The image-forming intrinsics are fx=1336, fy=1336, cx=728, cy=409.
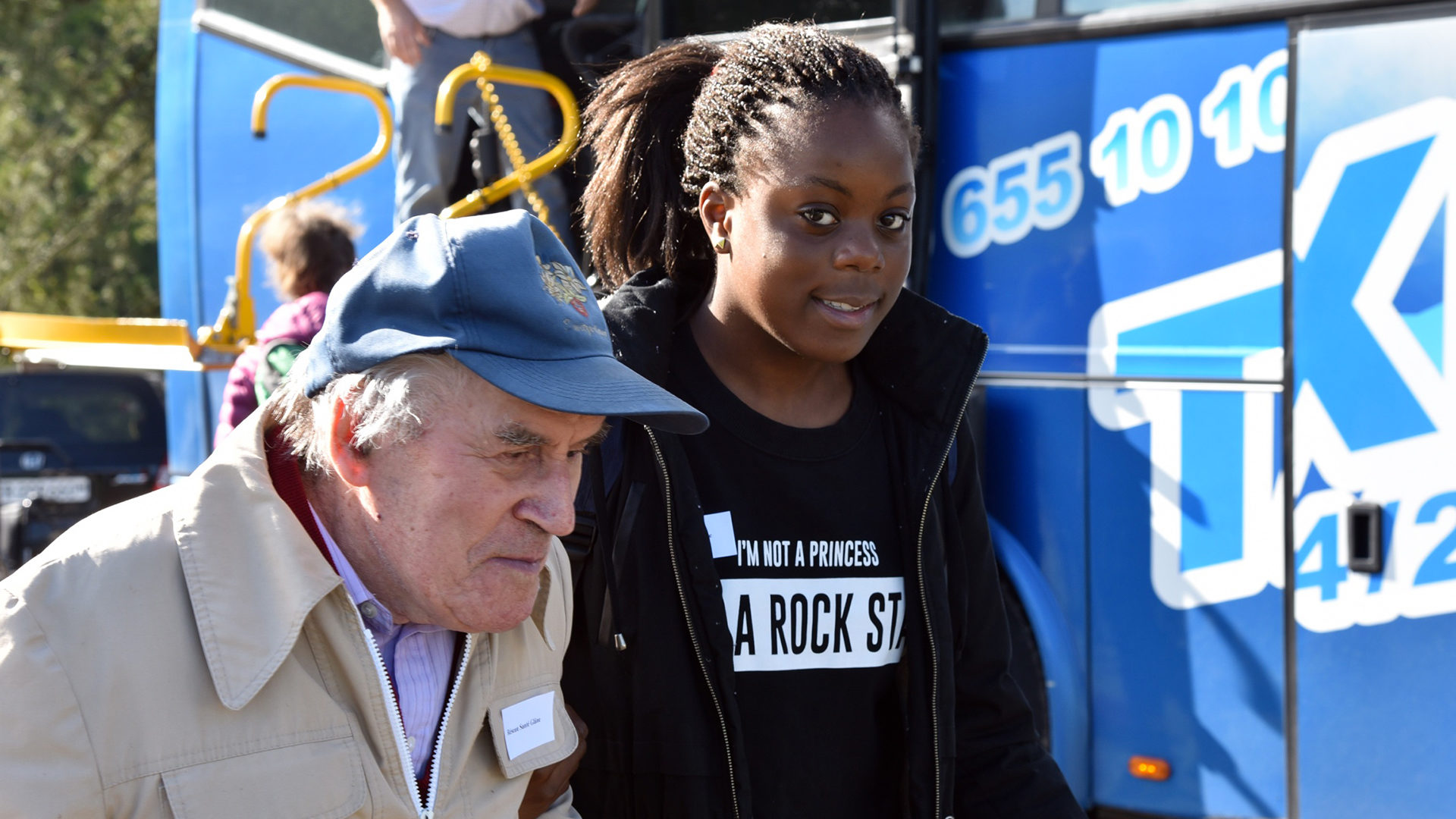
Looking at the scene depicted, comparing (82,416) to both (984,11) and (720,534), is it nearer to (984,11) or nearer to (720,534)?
(984,11)

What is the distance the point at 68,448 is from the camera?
8.86 metres

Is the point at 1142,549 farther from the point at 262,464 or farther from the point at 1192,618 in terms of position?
the point at 262,464

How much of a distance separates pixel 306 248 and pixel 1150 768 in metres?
2.95

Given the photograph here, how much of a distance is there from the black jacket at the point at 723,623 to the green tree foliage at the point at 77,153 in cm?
1663

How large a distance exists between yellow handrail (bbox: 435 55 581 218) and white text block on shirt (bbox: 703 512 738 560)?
2115 millimetres

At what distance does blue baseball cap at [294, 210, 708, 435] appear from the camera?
4.59 ft

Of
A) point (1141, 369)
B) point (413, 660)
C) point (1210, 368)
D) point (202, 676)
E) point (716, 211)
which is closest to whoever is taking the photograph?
point (202, 676)

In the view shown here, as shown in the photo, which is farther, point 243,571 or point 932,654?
point 932,654

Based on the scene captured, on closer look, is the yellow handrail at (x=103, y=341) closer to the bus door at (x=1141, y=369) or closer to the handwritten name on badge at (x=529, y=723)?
the bus door at (x=1141, y=369)

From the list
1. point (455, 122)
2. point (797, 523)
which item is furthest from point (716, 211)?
point (455, 122)

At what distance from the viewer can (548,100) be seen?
450 cm

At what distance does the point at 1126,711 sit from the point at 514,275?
95.9 inches

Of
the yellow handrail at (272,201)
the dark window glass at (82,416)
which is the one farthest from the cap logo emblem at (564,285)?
the dark window glass at (82,416)

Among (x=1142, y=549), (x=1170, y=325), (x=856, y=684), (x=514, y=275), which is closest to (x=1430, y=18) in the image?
(x=1170, y=325)
